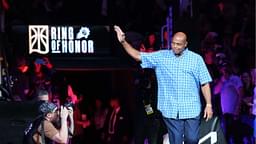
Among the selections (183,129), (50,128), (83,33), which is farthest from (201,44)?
(50,128)

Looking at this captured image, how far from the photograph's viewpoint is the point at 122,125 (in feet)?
32.1

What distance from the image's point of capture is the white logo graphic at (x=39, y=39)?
29.7 feet

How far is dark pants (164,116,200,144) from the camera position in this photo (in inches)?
250

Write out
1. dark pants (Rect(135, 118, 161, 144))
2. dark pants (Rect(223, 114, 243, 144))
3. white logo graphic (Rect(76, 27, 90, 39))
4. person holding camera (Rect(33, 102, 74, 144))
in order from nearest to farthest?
person holding camera (Rect(33, 102, 74, 144)), dark pants (Rect(135, 118, 161, 144)), dark pants (Rect(223, 114, 243, 144)), white logo graphic (Rect(76, 27, 90, 39))

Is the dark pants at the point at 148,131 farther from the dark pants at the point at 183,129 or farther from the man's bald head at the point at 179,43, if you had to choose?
the man's bald head at the point at 179,43

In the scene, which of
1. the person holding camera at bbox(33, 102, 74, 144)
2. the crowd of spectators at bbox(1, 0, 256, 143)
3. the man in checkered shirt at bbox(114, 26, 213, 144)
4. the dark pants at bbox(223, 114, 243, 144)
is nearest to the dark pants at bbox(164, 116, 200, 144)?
the man in checkered shirt at bbox(114, 26, 213, 144)

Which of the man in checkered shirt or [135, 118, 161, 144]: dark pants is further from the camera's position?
[135, 118, 161, 144]: dark pants

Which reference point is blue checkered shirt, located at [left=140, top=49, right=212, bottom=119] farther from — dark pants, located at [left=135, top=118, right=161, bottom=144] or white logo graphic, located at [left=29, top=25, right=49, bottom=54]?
white logo graphic, located at [left=29, top=25, right=49, bottom=54]

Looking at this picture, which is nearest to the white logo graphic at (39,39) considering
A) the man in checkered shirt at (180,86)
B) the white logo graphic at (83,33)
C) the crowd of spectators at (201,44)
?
the crowd of spectators at (201,44)

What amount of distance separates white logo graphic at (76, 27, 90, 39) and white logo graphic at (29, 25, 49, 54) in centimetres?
40

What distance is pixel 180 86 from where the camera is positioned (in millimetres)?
6262

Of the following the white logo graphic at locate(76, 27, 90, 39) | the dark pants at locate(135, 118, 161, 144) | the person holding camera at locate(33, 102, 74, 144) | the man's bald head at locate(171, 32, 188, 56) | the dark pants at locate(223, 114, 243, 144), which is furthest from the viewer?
the white logo graphic at locate(76, 27, 90, 39)

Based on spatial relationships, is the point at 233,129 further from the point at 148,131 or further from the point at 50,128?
the point at 50,128

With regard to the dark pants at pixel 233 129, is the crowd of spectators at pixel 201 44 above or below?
above
